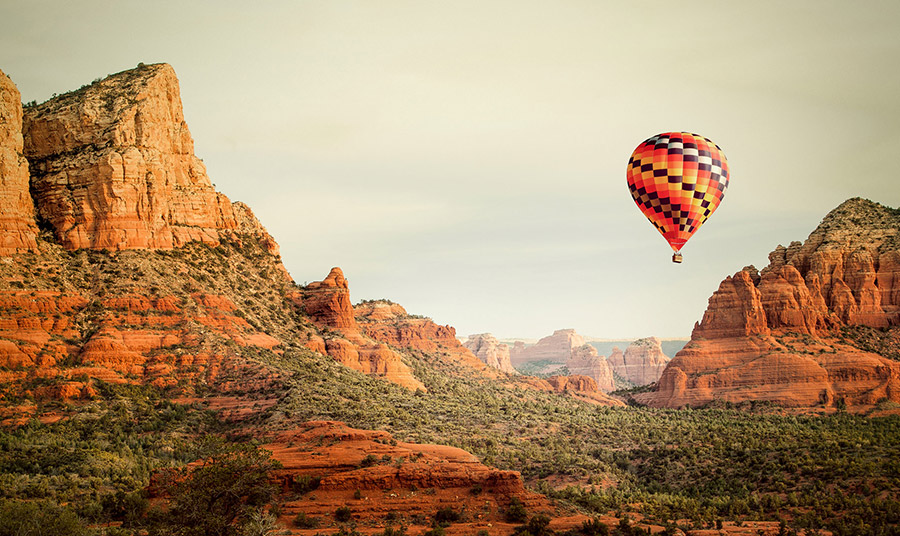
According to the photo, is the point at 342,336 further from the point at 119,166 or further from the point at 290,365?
the point at 119,166

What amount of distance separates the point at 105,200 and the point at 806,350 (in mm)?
81944

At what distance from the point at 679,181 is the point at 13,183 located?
53176mm

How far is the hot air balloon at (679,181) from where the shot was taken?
5200cm

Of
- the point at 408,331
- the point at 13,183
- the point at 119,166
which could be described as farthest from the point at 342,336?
the point at 13,183

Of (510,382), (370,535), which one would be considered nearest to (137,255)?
(370,535)

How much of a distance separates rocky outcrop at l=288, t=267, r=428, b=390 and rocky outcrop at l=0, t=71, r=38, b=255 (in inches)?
1102

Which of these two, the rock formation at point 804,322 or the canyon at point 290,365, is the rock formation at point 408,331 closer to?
the canyon at point 290,365

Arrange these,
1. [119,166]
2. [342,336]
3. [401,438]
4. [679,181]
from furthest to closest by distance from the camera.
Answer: [342,336]
[119,166]
[679,181]
[401,438]

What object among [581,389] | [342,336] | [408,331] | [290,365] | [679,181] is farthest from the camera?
[581,389]

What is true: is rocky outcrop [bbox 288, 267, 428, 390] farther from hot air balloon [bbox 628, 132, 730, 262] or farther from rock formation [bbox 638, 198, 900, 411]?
rock formation [bbox 638, 198, 900, 411]

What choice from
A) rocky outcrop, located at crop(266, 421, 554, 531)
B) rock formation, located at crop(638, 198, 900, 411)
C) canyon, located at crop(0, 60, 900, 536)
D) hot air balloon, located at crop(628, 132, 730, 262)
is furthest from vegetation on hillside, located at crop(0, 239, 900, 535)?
hot air balloon, located at crop(628, 132, 730, 262)

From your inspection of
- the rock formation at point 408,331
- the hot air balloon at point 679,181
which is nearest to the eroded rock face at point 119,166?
the rock formation at point 408,331

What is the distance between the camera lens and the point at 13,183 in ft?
202

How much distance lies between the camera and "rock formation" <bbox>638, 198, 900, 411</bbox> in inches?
3516
